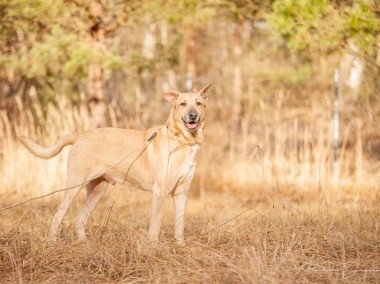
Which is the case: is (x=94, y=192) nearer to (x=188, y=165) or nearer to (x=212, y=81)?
(x=188, y=165)

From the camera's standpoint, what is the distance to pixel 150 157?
462cm

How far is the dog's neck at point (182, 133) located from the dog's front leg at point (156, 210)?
512 millimetres

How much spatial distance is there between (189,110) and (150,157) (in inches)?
23.9

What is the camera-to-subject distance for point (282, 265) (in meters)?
3.44

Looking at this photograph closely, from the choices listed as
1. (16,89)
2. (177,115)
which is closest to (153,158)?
(177,115)

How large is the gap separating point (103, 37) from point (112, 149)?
378 centimetres

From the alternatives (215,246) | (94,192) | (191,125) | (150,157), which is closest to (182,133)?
(191,125)

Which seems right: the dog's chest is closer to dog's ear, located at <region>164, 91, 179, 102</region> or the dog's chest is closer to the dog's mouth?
the dog's mouth

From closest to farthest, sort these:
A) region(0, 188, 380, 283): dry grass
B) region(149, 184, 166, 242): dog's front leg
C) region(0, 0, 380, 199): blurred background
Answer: region(0, 188, 380, 283): dry grass, region(149, 184, 166, 242): dog's front leg, region(0, 0, 380, 199): blurred background

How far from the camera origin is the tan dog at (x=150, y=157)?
443 cm

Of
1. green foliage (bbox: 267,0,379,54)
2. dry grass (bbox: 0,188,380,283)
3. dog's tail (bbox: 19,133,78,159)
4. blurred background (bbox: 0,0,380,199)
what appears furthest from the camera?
blurred background (bbox: 0,0,380,199)

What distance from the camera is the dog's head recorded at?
447 centimetres

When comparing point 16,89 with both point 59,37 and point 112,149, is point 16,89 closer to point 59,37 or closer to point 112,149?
point 59,37

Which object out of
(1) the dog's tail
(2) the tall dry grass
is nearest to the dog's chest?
(2) the tall dry grass
